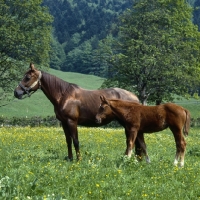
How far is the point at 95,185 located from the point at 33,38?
35694 millimetres

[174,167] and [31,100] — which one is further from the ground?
[174,167]

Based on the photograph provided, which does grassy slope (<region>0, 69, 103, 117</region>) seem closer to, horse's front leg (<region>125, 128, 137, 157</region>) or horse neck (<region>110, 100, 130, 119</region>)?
horse neck (<region>110, 100, 130, 119</region>)

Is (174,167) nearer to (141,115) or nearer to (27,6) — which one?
(141,115)

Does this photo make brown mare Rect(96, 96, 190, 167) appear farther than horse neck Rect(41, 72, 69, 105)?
No

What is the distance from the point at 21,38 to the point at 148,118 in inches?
1247

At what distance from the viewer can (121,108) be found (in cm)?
1279

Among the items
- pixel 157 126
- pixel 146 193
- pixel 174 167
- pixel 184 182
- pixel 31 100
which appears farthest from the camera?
pixel 31 100

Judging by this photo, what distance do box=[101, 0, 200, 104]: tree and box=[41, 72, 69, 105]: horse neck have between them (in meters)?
32.7

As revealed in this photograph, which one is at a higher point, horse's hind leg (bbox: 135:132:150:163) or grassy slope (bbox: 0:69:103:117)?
horse's hind leg (bbox: 135:132:150:163)

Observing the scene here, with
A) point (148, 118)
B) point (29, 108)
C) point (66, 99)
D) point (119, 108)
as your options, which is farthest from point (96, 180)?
point (29, 108)

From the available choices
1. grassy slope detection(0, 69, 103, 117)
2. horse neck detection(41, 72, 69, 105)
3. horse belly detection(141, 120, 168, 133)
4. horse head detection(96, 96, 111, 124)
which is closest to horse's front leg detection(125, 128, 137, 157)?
horse belly detection(141, 120, 168, 133)

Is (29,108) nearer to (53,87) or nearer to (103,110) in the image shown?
(53,87)

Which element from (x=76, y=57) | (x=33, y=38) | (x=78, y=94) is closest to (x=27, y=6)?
(x=33, y=38)

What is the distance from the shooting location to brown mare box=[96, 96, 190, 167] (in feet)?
41.2
